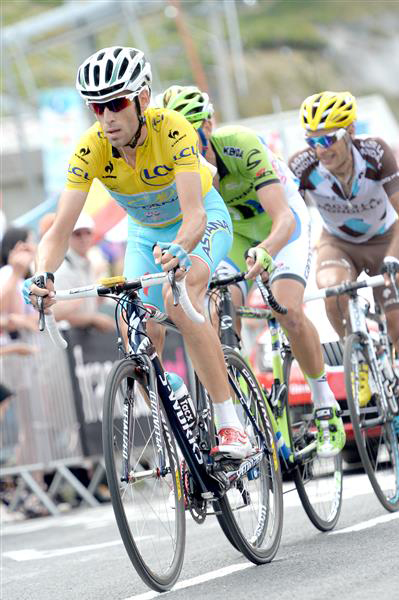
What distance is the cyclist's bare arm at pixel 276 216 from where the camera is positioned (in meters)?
6.65

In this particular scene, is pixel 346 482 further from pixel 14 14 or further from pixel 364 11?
pixel 364 11

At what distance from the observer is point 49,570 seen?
727 centimetres

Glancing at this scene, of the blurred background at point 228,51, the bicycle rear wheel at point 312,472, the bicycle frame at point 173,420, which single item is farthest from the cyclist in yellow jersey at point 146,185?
the blurred background at point 228,51

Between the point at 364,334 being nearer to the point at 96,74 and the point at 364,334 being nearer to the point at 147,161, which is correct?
the point at 147,161

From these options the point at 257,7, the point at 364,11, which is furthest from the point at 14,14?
the point at 364,11

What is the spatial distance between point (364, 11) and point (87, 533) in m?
128

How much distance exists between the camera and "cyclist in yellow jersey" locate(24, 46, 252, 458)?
5664mm

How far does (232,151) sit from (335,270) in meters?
1.54

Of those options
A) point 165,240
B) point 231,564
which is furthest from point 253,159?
point 231,564

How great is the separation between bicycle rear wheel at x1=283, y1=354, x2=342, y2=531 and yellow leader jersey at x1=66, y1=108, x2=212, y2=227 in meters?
1.70

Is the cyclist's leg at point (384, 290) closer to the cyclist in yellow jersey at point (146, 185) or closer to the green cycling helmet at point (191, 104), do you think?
the green cycling helmet at point (191, 104)

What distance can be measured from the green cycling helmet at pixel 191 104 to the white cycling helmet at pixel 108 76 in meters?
1.22

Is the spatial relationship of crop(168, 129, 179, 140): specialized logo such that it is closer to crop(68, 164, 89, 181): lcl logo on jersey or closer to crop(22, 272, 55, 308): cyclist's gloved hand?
crop(68, 164, 89, 181): lcl logo on jersey

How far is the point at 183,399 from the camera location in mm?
5766
